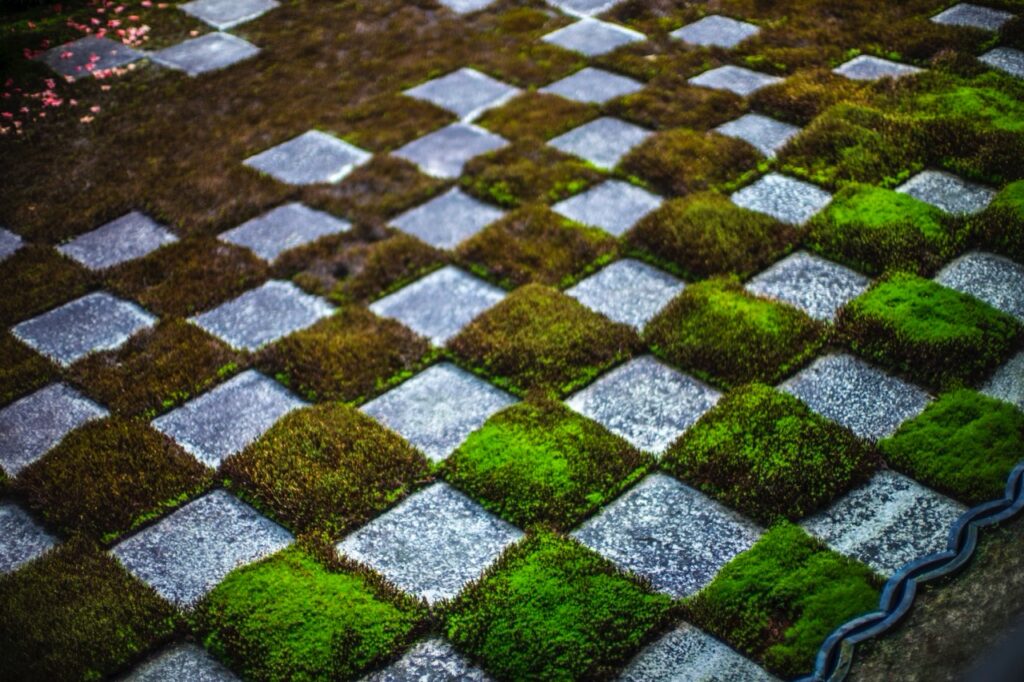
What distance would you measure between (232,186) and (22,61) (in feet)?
7.77

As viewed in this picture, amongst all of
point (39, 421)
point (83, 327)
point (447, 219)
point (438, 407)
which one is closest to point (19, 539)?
point (39, 421)

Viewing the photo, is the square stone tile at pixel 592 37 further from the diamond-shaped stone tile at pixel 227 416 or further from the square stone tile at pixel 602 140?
the diamond-shaped stone tile at pixel 227 416

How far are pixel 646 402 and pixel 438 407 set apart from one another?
0.73 m

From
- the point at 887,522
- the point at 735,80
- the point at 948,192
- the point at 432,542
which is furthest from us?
the point at 735,80

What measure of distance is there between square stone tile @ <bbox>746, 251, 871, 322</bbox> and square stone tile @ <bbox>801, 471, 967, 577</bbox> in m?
0.83

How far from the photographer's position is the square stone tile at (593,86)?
5.00 metres

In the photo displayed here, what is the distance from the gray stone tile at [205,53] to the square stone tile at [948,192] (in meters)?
3.99

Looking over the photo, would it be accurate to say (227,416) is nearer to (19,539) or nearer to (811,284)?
(19,539)

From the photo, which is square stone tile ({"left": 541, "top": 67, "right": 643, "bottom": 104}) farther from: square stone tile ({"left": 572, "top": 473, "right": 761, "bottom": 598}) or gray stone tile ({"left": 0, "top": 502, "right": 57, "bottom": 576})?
gray stone tile ({"left": 0, "top": 502, "right": 57, "bottom": 576})

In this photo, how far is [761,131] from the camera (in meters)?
4.53

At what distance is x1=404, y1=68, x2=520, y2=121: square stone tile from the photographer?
16.5 ft

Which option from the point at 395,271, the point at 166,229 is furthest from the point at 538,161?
the point at 166,229

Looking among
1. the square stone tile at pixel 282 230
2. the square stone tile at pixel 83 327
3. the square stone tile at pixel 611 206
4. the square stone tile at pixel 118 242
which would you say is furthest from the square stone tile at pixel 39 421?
the square stone tile at pixel 611 206

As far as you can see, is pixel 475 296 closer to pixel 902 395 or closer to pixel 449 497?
pixel 449 497
